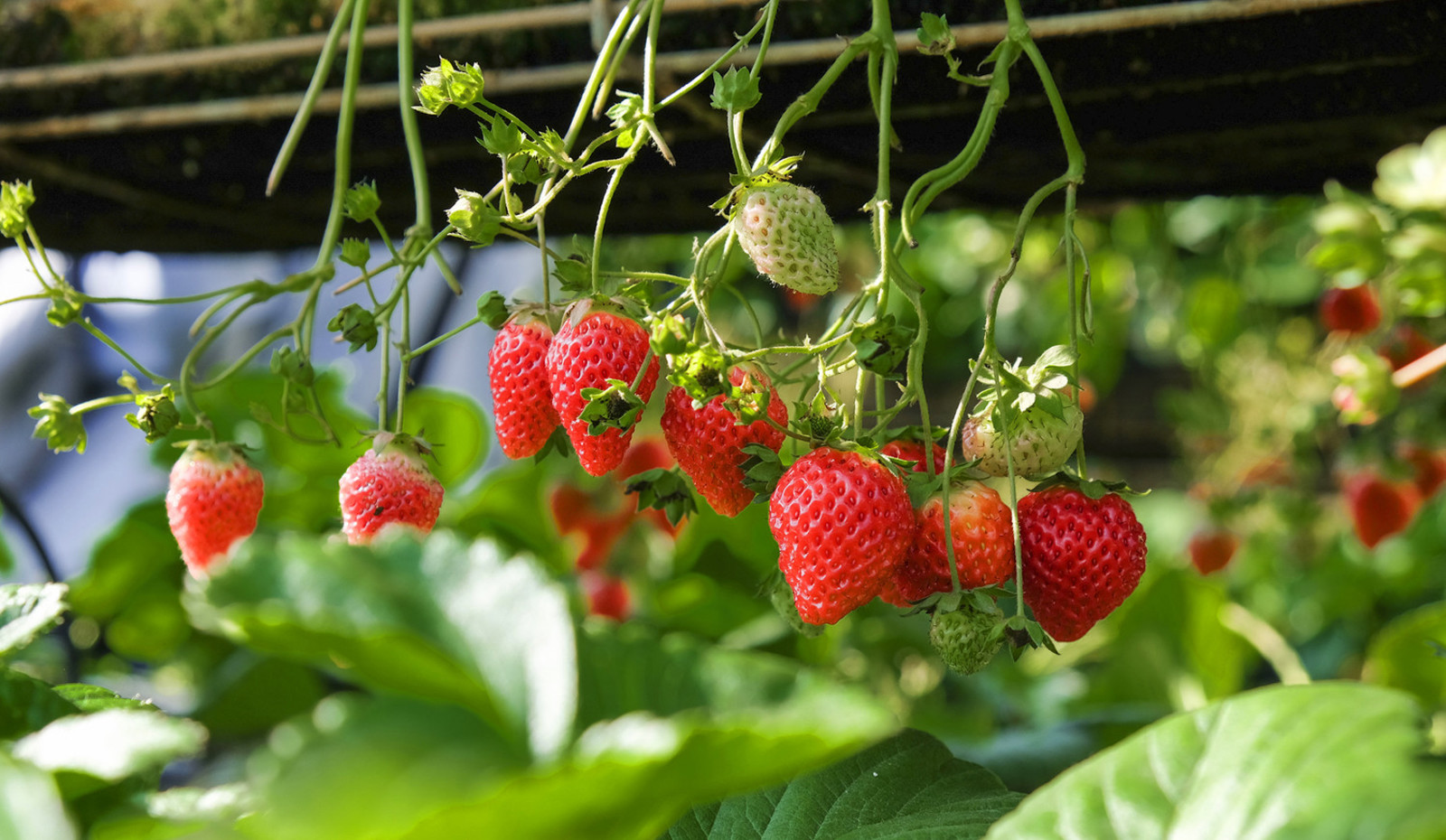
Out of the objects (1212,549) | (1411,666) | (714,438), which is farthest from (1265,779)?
(1212,549)

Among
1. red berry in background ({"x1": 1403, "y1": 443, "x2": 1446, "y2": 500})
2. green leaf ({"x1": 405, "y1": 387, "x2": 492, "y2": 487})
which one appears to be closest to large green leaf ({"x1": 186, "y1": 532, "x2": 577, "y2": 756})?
green leaf ({"x1": 405, "y1": 387, "x2": 492, "y2": 487})

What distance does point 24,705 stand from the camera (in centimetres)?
37

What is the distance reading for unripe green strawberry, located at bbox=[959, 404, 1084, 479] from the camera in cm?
47

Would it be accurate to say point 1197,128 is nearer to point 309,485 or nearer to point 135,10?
point 135,10

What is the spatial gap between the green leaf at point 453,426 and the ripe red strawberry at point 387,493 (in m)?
0.79

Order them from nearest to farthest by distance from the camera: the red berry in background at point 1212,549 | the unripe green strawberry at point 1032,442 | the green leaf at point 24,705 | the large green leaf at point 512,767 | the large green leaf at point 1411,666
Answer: the large green leaf at point 512,767 → the green leaf at point 24,705 → the unripe green strawberry at point 1032,442 → the large green leaf at point 1411,666 → the red berry in background at point 1212,549

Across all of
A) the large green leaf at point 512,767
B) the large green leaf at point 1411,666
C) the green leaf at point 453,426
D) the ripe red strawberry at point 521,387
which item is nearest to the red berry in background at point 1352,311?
the large green leaf at point 1411,666

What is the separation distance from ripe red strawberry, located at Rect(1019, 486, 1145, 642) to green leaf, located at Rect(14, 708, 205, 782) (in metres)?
0.33

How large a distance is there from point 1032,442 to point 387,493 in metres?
0.27

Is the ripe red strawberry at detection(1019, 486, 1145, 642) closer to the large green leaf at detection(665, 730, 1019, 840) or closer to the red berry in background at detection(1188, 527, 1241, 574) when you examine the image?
the large green leaf at detection(665, 730, 1019, 840)

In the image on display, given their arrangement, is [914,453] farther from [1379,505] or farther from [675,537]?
[1379,505]

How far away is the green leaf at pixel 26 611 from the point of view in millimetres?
373

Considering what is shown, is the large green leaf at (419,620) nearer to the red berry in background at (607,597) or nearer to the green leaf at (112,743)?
the green leaf at (112,743)

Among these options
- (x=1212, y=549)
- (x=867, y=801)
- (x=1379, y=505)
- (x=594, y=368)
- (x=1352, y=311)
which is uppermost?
(x=594, y=368)
